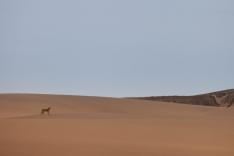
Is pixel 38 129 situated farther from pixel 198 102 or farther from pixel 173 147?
pixel 198 102

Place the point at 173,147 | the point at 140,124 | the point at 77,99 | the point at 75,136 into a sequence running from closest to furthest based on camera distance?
1. the point at 173,147
2. the point at 75,136
3. the point at 140,124
4. the point at 77,99

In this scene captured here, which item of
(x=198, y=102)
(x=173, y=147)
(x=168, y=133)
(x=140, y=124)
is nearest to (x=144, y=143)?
(x=173, y=147)

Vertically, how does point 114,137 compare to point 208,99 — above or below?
below

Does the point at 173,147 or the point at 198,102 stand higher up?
the point at 198,102

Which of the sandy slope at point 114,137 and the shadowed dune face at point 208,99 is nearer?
the sandy slope at point 114,137

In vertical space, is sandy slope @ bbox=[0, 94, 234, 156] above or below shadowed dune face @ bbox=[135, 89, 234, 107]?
below

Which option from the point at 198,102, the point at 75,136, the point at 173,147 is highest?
the point at 198,102

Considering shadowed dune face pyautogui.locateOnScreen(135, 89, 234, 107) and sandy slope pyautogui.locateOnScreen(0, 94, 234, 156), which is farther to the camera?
shadowed dune face pyautogui.locateOnScreen(135, 89, 234, 107)

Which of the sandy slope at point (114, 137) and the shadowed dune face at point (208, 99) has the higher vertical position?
the shadowed dune face at point (208, 99)

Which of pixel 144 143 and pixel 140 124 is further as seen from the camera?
pixel 140 124

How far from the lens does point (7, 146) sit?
27.1ft

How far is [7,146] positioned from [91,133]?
1.59 m

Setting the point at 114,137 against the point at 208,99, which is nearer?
the point at 114,137

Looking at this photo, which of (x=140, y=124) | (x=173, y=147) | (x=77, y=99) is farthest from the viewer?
(x=77, y=99)
